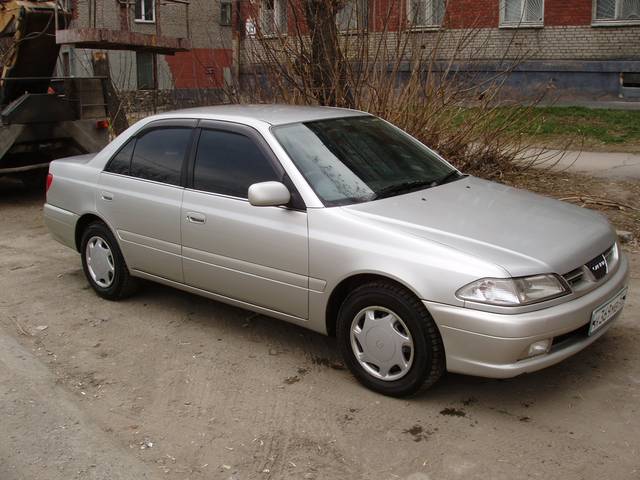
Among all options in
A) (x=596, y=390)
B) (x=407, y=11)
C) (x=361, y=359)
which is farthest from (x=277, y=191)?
(x=407, y=11)

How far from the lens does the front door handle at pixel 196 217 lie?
16.8 feet

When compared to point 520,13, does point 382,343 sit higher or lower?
lower

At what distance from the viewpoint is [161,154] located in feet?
18.5

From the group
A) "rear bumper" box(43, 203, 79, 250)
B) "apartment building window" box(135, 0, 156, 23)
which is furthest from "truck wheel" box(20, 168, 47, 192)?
"apartment building window" box(135, 0, 156, 23)

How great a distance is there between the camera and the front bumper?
3809 mm

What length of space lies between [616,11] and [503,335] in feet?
51.8

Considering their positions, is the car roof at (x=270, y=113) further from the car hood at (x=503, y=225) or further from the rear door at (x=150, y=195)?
the car hood at (x=503, y=225)

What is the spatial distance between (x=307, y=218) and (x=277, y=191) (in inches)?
9.4

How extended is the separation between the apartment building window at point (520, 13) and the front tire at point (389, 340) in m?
15.1

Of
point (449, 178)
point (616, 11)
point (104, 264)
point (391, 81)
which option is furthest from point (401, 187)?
point (616, 11)

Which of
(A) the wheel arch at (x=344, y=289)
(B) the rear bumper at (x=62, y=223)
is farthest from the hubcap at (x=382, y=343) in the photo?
(B) the rear bumper at (x=62, y=223)

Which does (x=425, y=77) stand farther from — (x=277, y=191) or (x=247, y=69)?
(x=277, y=191)

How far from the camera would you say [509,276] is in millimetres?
3822

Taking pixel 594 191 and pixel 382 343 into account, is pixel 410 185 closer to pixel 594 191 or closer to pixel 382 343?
pixel 382 343
